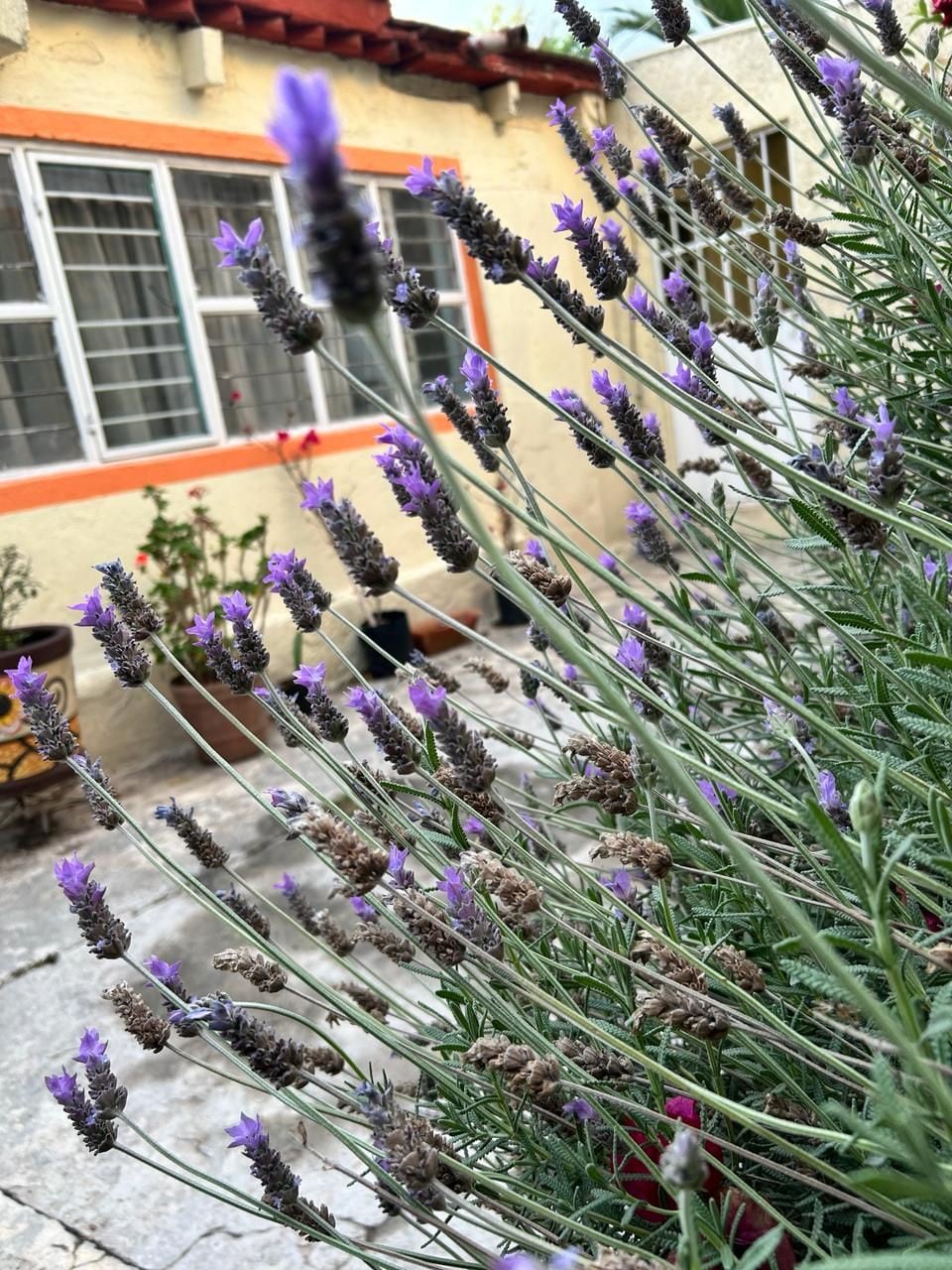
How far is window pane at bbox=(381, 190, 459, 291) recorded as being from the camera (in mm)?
6934

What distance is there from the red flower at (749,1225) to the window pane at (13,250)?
5.02 meters

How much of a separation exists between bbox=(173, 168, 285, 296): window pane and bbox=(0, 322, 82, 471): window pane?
1078 millimetres

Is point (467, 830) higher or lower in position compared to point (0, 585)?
lower

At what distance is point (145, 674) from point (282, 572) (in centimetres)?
23

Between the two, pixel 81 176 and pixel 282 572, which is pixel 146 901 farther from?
pixel 81 176

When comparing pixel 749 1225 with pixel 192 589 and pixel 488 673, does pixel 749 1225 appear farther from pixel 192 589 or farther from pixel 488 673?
pixel 192 589

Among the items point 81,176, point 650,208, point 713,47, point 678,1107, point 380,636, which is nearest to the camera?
point 678,1107

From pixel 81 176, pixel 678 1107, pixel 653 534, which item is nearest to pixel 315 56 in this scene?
pixel 81 176

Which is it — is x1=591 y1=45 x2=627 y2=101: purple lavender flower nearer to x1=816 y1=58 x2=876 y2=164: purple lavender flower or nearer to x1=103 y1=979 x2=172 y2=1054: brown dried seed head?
x1=816 y1=58 x2=876 y2=164: purple lavender flower

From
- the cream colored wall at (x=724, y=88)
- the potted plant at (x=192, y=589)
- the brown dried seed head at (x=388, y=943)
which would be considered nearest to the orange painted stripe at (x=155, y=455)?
the potted plant at (x=192, y=589)

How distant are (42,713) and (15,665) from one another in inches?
125

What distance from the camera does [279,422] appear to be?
6.24 meters

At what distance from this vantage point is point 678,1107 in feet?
3.28

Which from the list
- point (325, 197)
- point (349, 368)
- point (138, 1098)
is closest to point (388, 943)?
point (325, 197)
